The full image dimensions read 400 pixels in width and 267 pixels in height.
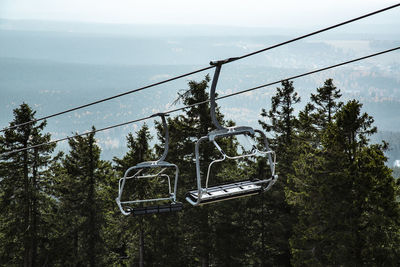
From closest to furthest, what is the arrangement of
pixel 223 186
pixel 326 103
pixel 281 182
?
1. pixel 223 186
2. pixel 326 103
3. pixel 281 182

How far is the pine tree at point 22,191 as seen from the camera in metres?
25.0

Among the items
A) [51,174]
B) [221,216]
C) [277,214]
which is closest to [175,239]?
[221,216]

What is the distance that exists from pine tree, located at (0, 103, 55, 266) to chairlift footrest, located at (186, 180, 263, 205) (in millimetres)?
21265

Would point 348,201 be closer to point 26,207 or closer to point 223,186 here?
point 223,186

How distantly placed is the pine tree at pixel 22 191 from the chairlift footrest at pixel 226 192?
2126cm

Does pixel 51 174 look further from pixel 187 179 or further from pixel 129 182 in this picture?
pixel 187 179

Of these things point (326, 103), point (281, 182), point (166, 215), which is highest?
point (326, 103)

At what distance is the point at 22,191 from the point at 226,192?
73.3 ft

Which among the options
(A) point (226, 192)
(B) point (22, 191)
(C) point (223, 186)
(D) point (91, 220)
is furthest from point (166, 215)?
(A) point (226, 192)

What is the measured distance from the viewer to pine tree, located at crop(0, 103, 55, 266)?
25.0 meters

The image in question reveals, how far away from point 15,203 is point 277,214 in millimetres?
17272

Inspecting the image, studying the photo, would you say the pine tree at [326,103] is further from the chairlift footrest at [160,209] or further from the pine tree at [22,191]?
the chairlift footrest at [160,209]

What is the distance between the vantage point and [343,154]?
17.7 meters

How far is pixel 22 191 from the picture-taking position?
25188 millimetres
